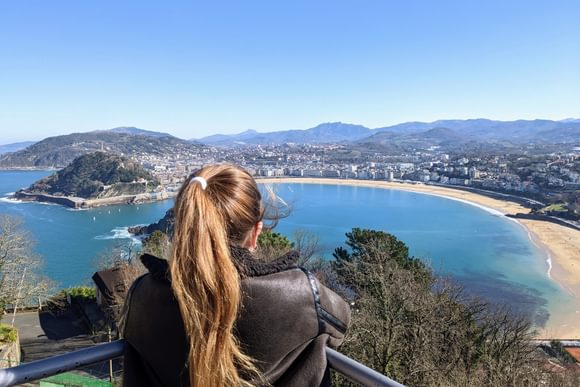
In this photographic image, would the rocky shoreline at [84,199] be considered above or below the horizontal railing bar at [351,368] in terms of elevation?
below

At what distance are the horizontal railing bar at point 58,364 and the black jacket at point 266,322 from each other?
0.11m

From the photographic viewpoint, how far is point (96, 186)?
1740 inches

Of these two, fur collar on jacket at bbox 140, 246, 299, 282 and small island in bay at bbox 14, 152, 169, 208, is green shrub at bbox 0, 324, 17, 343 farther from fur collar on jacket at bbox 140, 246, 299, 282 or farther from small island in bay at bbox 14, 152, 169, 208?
small island in bay at bbox 14, 152, 169, 208

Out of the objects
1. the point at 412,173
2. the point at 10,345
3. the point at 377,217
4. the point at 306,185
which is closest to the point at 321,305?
the point at 10,345

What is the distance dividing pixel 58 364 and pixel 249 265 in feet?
1.43

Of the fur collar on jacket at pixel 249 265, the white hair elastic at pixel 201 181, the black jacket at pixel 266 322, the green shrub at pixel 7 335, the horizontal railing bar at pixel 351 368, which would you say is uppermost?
the white hair elastic at pixel 201 181

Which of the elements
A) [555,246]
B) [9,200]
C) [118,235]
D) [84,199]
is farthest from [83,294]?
[9,200]

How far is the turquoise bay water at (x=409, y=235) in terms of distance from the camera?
1833cm

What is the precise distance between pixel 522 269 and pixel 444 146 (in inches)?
5001

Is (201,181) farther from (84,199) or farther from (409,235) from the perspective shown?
(84,199)

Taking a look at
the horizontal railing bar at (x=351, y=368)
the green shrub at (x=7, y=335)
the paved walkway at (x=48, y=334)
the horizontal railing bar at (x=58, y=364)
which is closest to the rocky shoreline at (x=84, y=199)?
the paved walkway at (x=48, y=334)

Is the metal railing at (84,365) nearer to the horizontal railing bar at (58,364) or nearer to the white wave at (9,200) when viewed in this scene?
the horizontal railing bar at (58,364)

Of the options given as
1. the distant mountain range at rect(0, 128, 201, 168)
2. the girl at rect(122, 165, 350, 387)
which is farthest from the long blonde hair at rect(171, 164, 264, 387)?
the distant mountain range at rect(0, 128, 201, 168)

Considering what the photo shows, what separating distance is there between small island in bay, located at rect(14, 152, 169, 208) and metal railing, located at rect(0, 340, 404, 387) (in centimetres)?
4142
